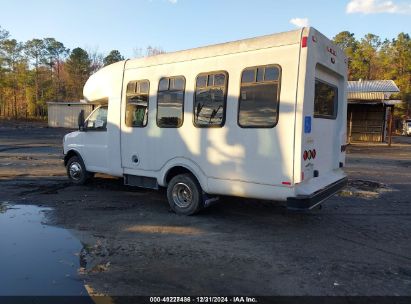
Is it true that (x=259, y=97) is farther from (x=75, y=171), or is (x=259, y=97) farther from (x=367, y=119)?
(x=367, y=119)

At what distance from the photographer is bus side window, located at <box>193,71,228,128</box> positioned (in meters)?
6.65

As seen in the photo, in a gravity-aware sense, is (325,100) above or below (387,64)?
below

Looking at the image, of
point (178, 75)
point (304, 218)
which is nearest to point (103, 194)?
point (178, 75)

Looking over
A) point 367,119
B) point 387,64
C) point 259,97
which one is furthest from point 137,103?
point 387,64

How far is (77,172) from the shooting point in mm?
9984

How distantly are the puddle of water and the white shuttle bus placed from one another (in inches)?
87.7

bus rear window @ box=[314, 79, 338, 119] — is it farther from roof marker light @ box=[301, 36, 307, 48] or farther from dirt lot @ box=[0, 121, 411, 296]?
dirt lot @ box=[0, 121, 411, 296]

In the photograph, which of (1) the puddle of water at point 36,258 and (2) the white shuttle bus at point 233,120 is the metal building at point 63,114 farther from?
(1) the puddle of water at point 36,258

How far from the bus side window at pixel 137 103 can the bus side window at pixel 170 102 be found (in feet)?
1.21

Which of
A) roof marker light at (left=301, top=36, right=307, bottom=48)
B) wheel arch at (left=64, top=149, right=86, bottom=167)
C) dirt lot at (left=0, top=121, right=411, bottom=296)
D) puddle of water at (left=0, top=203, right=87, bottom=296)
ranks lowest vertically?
puddle of water at (left=0, top=203, right=87, bottom=296)

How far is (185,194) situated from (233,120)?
5.82 ft

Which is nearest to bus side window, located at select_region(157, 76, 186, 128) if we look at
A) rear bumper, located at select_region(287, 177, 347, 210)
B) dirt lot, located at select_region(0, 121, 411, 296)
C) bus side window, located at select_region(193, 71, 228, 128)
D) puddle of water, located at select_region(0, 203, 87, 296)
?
bus side window, located at select_region(193, 71, 228, 128)

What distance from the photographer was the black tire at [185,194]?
23.2 ft

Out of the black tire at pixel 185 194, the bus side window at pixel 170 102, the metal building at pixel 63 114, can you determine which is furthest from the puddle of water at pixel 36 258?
the metal building at pixel 63 114
